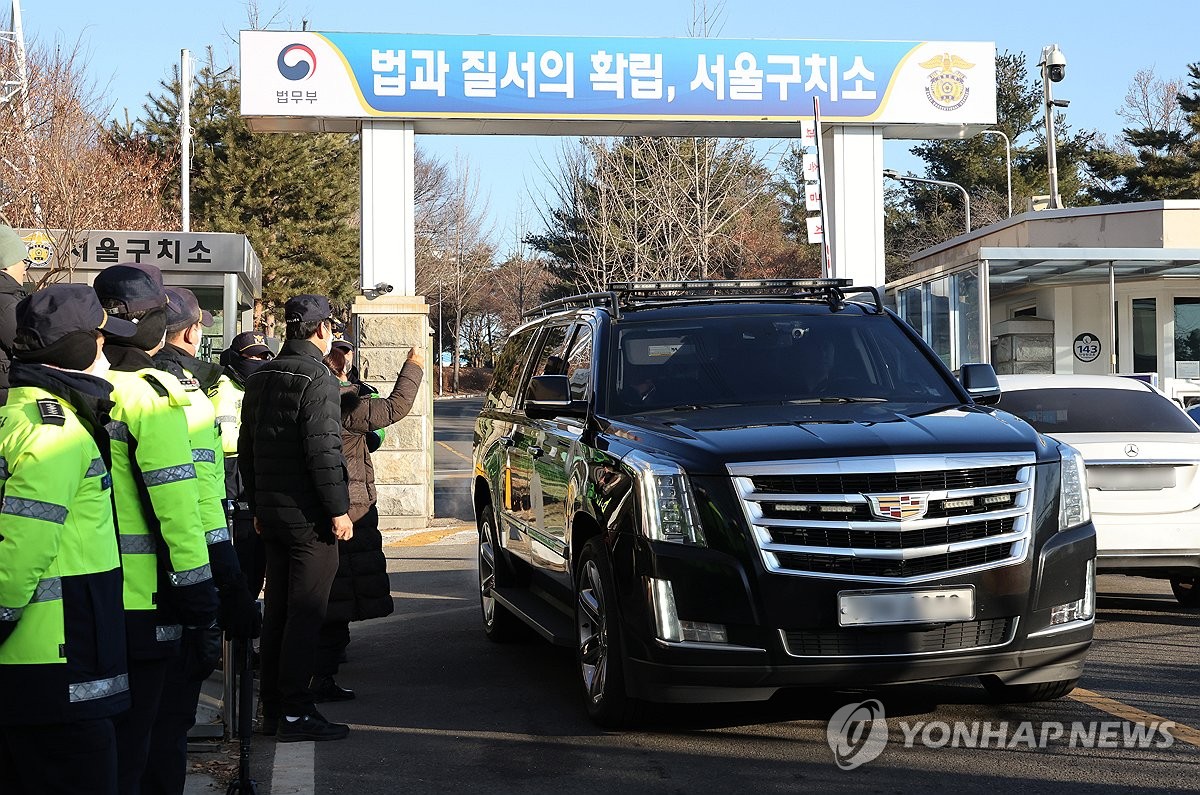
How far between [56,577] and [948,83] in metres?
13.7

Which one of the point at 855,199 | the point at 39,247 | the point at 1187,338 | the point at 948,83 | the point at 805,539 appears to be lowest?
the point at 805,539

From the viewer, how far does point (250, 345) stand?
8.84 metres

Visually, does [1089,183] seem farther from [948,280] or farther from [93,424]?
[93,424]

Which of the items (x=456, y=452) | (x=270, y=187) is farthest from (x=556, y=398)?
(x=270, y=187)

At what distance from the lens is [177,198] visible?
1971 inches

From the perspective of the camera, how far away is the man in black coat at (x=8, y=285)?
21.6ft

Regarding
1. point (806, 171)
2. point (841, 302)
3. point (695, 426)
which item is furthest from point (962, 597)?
point (806, 171)

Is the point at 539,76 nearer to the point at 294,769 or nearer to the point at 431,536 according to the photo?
the point at 431,536

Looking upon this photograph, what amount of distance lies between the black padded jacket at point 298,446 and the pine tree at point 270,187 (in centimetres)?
4804

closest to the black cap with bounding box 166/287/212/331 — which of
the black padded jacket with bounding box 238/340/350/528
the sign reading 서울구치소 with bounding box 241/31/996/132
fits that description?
the black padded jacket with bounding box 238/340/350/528

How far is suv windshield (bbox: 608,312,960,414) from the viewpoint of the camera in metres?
7.00

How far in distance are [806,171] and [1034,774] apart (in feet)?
34.9

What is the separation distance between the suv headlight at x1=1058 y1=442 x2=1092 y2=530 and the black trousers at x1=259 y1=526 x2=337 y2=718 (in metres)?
3.40

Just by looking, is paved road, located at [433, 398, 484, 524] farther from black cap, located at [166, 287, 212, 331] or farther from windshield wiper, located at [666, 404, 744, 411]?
black cap, located at [166, 287, 212, 331]
